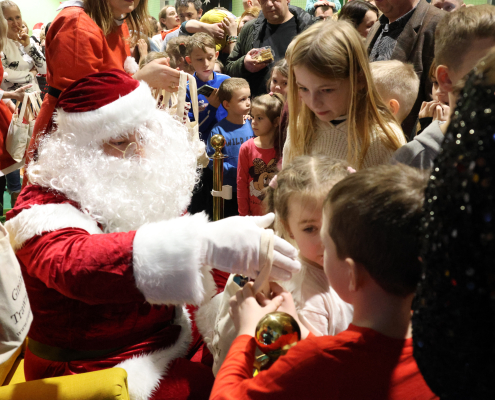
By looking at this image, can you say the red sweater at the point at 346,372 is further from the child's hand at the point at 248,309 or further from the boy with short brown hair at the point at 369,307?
the child's hand at the point at 248,309

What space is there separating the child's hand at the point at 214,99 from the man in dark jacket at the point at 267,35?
0.36 m

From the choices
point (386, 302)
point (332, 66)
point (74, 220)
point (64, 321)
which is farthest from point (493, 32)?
point (64, 321)

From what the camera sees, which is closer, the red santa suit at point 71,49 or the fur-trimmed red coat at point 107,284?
the fur-trimmed red coat at point 107,284

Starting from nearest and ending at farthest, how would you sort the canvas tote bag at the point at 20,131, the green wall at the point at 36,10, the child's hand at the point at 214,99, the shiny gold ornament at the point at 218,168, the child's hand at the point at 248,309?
1. the child's hand at the point at 248,309
2. the shiny gold ornament at the point at 218,168
3. the canvas tote bag at the point at 20,131
4. the child's hand at the point at 214,99
5. the green wall at the point at 36,10

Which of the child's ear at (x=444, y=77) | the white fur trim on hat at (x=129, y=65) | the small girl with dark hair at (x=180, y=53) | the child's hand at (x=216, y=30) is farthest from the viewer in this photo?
→ the child's hand at (x=216, y=30)

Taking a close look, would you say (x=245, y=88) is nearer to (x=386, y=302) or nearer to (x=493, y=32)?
(x=493, y=32)

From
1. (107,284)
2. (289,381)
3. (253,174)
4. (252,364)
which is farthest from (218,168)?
(289,381)

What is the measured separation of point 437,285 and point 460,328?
55 mm

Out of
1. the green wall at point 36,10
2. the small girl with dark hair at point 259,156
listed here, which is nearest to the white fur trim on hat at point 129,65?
the small girl with dark hair at point 259,156

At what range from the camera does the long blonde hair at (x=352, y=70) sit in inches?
66.5

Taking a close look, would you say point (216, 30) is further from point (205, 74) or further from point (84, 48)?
point (84, 48)

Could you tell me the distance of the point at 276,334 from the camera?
2.94 feet

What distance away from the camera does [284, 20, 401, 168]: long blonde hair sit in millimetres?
1688

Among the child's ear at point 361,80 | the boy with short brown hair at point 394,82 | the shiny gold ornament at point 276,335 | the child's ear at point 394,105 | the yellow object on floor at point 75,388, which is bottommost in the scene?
the yellow object on floor at point 75,388
